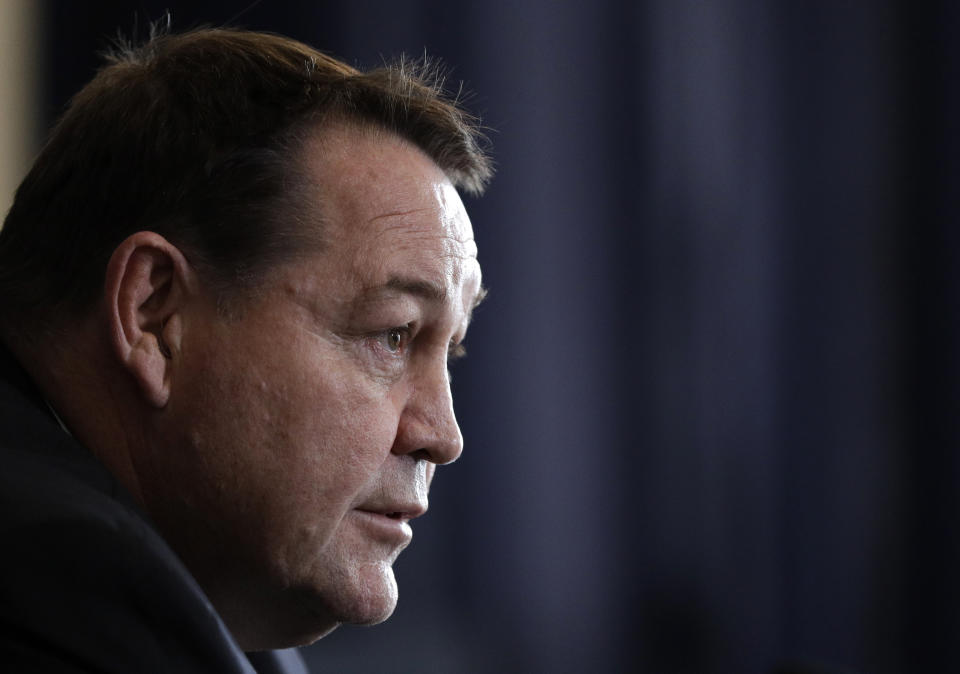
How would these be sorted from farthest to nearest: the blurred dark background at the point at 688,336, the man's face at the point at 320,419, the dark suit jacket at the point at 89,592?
the blurred dark background at the point at 688,336, the man's face at the point at 320,419, the dark suit jacket at the point at 89,592

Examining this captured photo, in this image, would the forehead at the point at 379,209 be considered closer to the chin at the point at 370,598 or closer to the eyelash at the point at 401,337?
the eyelash at the point at 401,337

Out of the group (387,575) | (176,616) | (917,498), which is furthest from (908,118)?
(176,616)

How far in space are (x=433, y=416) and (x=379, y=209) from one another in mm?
216

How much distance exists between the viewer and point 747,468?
279 centimetres

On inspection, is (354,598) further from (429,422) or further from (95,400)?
(95,400)

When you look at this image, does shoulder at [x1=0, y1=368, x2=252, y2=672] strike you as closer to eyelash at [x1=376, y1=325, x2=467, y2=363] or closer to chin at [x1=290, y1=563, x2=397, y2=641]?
chin at [x1=290, y1=563, x2=397, y2=641]

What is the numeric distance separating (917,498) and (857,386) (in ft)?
0.99

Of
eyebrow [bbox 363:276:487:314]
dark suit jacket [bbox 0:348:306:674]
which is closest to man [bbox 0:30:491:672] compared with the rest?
eyebrow [bbox 363:276:487:314]

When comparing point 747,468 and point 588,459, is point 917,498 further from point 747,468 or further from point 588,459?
point 588,459

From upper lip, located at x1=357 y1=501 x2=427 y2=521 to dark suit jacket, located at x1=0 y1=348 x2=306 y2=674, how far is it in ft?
0.85

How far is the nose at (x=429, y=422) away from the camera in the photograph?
1.12 m

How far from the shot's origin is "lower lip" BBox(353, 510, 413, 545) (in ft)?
3.59

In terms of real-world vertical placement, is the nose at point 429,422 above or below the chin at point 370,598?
above

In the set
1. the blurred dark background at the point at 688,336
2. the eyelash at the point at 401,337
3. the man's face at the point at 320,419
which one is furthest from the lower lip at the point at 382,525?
the blurred dark background at the point at 688,336
